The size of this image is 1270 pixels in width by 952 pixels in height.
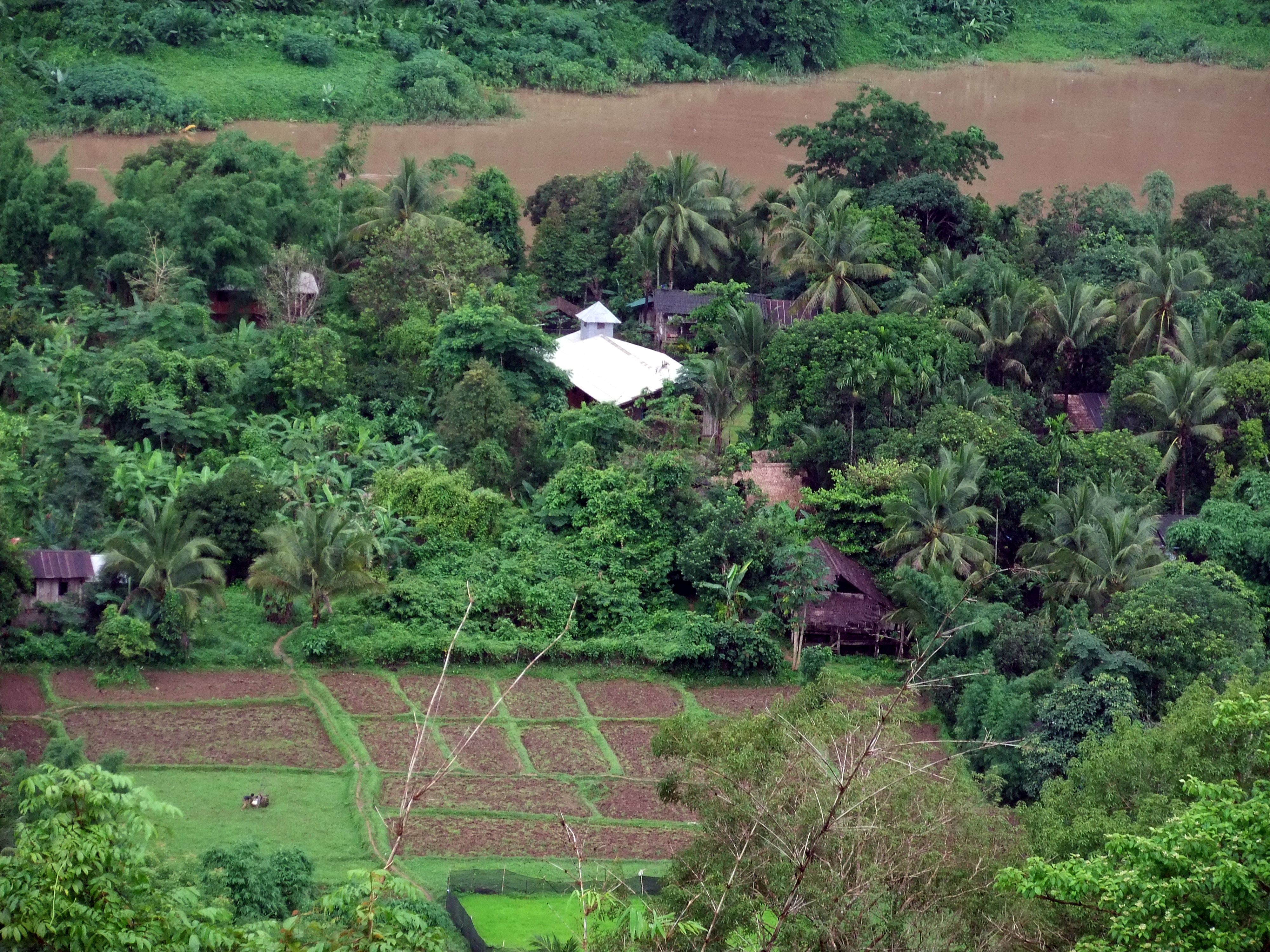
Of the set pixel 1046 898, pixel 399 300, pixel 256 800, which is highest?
pixel 1046 898

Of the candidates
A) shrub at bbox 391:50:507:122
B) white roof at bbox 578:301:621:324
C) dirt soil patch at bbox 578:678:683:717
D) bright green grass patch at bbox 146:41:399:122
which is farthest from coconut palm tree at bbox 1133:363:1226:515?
bright green grass patch at bbox 146:41:399:122

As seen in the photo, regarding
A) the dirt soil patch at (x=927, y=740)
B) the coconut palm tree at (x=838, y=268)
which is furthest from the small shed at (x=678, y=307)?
the dirt soil patch at (x=927, y=740)

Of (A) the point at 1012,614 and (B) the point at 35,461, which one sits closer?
(A) the point at 1012,614

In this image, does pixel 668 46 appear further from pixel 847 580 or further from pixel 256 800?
pixel 256 800

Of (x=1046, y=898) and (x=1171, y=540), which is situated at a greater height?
(x=1046, y=898)

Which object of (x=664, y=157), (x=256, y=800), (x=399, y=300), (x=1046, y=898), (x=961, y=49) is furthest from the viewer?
(x=961, y=49)

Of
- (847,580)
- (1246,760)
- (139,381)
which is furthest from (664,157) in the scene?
(1246,760)
